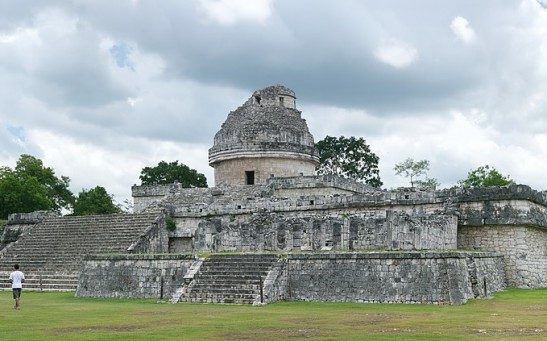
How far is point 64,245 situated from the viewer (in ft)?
96.3

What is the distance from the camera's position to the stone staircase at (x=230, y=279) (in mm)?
18984

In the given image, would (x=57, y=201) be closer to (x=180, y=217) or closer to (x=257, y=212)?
(x=180, y=217)

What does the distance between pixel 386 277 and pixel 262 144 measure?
61.3 ft

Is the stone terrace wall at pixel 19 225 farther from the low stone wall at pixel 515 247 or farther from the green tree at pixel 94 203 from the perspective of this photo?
the low stone wall at pixel 515 247

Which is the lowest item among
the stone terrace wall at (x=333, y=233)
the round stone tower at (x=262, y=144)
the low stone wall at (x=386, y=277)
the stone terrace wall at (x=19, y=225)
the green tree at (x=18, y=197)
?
the low stone wall at (x=386, y=277)

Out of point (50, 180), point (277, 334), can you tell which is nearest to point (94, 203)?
point (50, 180)

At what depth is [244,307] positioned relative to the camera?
1775 cm

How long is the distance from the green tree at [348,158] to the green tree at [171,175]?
32.7 feet

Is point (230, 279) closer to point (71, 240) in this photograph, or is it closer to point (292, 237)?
point (292, 237)

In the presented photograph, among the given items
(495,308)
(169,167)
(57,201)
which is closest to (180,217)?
(495,308)

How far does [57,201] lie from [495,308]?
40.3m

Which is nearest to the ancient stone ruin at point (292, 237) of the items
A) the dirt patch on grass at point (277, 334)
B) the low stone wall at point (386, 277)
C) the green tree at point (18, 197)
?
the low stone wall at point (386, 277)

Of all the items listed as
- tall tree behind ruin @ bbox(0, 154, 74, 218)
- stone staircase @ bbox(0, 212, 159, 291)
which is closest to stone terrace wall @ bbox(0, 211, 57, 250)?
stone staircase @ bbox(0, 212, 159, 291)

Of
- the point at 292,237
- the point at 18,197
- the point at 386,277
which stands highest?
the point at 18,197
